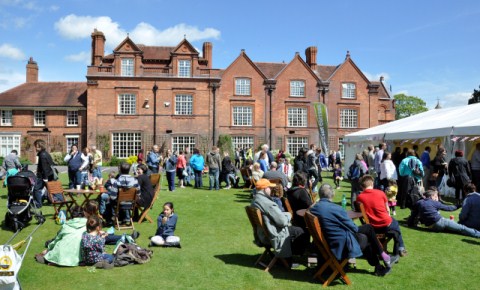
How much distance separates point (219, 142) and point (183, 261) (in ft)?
90.3

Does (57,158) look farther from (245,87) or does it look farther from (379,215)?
(379,215)

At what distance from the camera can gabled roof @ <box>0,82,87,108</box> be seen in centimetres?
3419

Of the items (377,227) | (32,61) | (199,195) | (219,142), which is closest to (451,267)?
(377,227)

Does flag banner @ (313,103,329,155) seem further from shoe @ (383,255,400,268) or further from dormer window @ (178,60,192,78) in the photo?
shoe @ (383,255,400,268)

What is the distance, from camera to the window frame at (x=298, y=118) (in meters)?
35.7

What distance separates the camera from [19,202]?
869 cm

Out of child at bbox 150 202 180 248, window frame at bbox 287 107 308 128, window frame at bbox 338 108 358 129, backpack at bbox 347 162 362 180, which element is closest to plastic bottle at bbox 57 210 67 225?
child at bbox 150 202 180 248

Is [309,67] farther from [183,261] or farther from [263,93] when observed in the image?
[183,261]

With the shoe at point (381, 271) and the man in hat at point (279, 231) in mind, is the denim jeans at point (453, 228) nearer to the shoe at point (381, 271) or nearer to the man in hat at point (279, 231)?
the shoe at point (381, 271)

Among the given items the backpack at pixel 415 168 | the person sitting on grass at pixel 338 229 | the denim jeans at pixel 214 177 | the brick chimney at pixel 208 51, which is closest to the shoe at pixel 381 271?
the person sitting on grass at pixel 338 229

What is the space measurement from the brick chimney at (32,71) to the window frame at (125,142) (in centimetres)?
1173

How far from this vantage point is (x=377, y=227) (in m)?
6.39

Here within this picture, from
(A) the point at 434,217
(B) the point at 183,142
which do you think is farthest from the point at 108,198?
(B) the point at 183,142

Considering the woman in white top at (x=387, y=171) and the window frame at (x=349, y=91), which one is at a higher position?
the window frame at (x=349, y=91)
